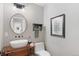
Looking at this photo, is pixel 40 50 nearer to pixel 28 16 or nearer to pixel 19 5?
pixel 28 16

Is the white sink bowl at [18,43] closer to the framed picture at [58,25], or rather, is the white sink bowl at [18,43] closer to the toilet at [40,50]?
the toilet at [40,50]

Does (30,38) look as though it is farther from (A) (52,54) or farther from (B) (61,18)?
(B) (61,18)

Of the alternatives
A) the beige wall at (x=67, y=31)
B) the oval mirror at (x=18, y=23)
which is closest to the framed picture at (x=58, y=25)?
the beige wall at (x=67, y=31)

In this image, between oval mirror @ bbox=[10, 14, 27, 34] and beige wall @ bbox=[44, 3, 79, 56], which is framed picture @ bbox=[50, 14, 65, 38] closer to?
beige wall @ bbox=[44, 3, 79, 56]

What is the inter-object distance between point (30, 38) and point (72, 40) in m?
0.51

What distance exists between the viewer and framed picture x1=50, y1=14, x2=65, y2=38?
119cm

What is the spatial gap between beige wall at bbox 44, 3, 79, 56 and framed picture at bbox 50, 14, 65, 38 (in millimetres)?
38

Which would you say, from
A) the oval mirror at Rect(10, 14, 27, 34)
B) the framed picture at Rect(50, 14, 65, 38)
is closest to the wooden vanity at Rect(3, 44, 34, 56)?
the oval mirror at Rect(10, 14, 27, 34)

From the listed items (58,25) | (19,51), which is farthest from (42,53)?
(58,25)

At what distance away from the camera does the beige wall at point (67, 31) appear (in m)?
1.12

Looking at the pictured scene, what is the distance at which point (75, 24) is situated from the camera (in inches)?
44.5

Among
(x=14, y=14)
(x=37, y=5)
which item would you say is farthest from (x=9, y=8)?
(x=37, y=5)

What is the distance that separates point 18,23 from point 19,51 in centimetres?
35

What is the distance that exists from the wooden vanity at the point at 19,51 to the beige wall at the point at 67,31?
23cm
